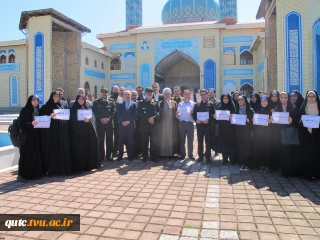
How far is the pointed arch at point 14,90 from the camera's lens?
18641mm

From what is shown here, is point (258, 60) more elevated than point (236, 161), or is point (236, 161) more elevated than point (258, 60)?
point (258, 60)

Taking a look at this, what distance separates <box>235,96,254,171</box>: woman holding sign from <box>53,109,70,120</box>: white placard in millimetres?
2961

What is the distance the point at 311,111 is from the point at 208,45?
15181 millimetres

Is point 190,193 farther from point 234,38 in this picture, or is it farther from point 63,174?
point 234,38

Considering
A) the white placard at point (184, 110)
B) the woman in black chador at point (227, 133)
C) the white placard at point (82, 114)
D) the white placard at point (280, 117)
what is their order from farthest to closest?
the white placard at point (184, 110), the woman in black chador at point (227, 133), the white placard at point (82, 114), the white placard at point (280, 117)

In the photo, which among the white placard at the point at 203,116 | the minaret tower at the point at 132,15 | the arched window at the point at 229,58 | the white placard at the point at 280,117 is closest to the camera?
the white placard at the point at 280,117

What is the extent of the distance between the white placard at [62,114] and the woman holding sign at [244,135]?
296cm

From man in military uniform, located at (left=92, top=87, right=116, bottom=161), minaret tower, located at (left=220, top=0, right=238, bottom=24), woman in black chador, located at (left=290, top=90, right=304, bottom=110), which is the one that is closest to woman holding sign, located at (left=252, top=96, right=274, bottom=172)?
woman in black chador, located at (left=290, top=90, right=304, bottom=110)

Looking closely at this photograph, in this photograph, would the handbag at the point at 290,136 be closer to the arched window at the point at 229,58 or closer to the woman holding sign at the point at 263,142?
the woman holding sign at the point at 263,142

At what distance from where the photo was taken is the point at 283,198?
3377mm

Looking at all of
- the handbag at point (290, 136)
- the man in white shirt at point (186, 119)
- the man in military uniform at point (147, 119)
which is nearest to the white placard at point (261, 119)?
the handbag at point (290, 136)

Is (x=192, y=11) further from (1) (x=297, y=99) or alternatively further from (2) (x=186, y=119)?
(1) (x=297, y=99)

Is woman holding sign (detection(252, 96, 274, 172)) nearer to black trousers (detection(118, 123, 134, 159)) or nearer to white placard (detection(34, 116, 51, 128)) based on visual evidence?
black trousers (detection(118, 123, 134, 159))

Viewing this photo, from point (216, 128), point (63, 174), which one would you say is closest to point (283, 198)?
point (216, 128)
